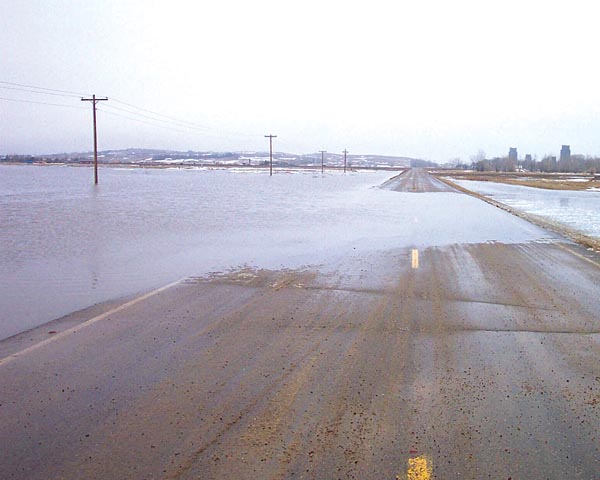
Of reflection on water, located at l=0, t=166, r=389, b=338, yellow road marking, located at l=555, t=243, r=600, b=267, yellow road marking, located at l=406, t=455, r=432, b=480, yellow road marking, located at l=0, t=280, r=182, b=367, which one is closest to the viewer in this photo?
yellow road marking, located at l=406, t=455, r=432, b=480

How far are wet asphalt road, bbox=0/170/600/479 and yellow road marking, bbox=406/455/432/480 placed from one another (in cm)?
1

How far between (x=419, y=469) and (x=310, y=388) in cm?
163

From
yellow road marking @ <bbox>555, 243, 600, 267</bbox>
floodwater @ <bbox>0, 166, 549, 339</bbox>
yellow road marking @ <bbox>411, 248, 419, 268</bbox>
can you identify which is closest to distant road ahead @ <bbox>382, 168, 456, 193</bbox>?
floodwater @ <bbox>0, 166, 549, 339</bbox>

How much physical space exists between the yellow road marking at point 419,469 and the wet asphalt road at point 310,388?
1 cm

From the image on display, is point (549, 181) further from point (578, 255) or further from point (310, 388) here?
point (310, 388)

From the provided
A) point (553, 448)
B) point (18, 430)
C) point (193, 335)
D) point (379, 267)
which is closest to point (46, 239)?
point (379, 267)

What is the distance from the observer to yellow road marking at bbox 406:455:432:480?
3.96 metres

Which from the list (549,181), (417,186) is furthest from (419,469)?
(549,181)

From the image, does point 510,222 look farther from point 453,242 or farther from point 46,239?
point 46,239

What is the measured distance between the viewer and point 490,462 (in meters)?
4.18

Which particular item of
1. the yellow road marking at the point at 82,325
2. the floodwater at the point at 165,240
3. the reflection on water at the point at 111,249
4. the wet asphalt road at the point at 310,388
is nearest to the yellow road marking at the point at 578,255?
the floodwater at the point at 165,240

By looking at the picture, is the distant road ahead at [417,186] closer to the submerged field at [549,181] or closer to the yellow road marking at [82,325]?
the submerged field at [549,181]

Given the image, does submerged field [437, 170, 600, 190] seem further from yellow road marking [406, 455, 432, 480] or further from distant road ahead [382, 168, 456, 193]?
yellow road marking [406, 455, 432, 480]

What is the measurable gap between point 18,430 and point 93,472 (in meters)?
1.00
